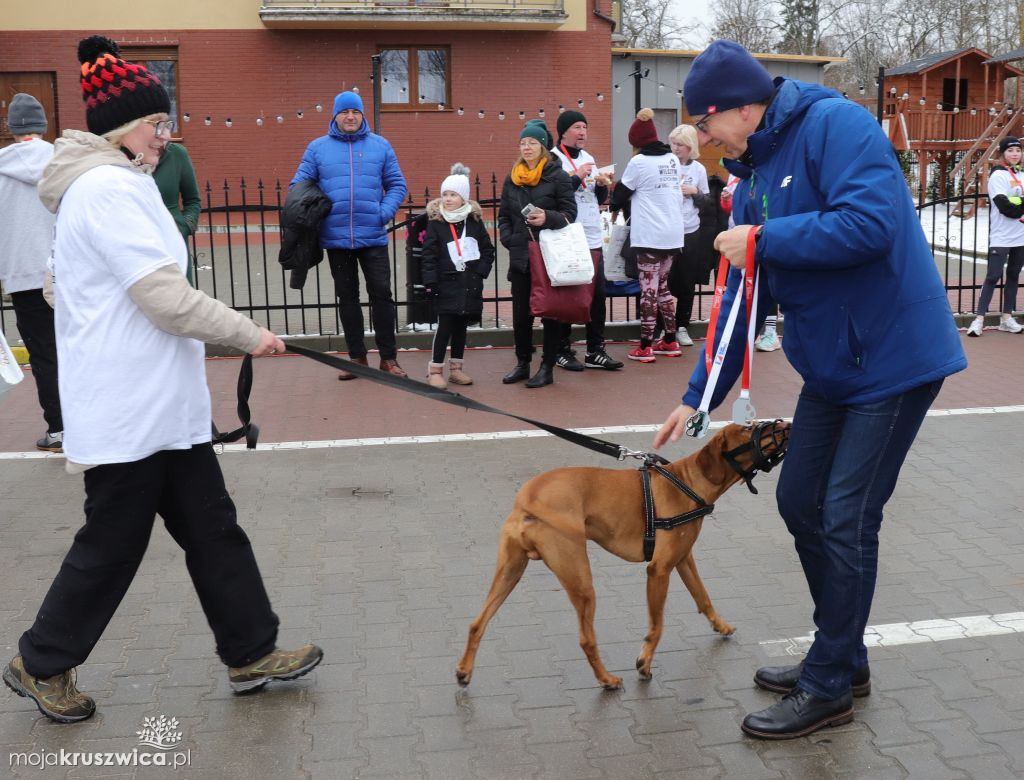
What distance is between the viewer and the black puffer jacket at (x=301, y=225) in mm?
8523

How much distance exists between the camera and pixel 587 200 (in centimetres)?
891

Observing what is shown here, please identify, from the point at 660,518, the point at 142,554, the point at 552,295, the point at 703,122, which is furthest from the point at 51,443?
the point at 703,122

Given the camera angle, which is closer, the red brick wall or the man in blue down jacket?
the man in blue down jacket

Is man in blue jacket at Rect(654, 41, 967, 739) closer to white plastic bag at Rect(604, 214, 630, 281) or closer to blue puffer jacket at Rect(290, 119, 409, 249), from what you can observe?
blue puffer jacket at Rect(290, 119, 409, 249)

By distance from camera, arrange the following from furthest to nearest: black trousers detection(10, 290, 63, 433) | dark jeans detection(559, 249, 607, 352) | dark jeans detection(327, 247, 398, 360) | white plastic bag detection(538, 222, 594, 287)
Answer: dark jeans detection(559, 249, 607, 352) → dark jeans detection(327, 247, 398, 360) → white plastic bag detection(538, 222, 594, 287) → black trousers detection(10, 290, 63, 433)

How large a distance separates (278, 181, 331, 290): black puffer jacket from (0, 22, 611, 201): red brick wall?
15008mm

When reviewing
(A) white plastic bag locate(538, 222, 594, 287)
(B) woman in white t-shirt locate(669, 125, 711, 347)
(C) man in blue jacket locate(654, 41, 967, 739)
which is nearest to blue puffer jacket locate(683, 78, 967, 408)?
(C) man in blue jacket locate(654, 41, 967, 739)

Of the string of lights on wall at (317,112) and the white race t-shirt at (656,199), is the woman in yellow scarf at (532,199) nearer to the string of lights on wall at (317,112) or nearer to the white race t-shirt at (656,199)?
the white race t-shirt at (656,199)

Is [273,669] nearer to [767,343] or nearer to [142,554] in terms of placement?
[142,554]

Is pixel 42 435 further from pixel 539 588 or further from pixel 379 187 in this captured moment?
pixel 539 588

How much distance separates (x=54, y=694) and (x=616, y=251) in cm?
686

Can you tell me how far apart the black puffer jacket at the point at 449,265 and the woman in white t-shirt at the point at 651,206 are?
1434 mm

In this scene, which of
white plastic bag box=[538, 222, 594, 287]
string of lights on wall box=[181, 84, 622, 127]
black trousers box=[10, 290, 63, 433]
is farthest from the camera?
string of lights on wall box=[181, 84, 622, 127]

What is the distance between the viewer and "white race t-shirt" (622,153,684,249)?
29.9 feet
